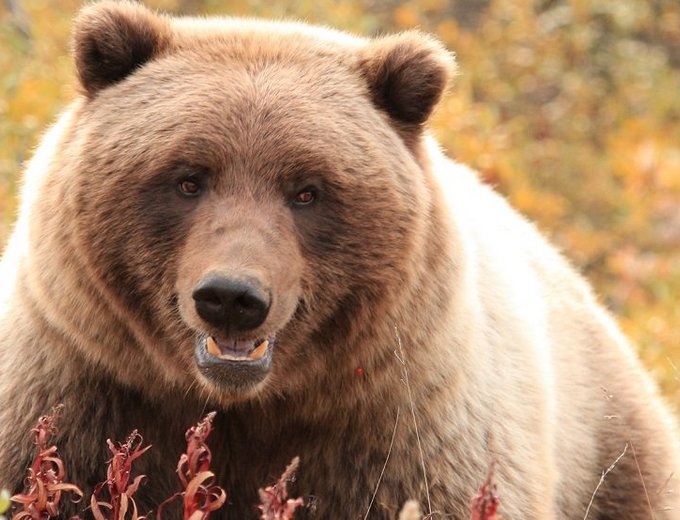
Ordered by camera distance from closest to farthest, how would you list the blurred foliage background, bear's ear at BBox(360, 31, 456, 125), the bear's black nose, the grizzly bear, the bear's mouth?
1. the bear's black nose
2. the bear's mouth
3. the grizzly bear
4. bear's ear at BBox(360, 31, 456, 125)
5. the blurred foliage background

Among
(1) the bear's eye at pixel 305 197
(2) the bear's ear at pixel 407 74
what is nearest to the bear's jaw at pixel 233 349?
(1) the bear's eye at pixel 305 197

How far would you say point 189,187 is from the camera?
4637 millimetres

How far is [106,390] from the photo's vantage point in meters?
4.91

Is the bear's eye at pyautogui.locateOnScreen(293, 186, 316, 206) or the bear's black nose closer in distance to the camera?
the bear's black nose

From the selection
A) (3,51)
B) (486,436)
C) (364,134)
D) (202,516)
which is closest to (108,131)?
(364,134)

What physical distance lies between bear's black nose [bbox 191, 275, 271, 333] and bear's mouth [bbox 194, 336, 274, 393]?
16 cm

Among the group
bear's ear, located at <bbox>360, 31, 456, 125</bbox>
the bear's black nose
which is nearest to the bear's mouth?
the bear's black nose

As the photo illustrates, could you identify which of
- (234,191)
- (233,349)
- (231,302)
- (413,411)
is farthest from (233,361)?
(413,411)

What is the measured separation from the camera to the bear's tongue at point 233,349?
4527mm

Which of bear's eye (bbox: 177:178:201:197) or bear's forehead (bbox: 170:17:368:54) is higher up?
bear's forehead (bbox: 170:17:368:54)

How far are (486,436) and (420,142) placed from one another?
1119mm

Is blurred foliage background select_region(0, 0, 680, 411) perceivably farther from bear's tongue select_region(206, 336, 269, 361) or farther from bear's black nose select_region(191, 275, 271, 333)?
bear's black nose select_region(191, 275, 271, 333)

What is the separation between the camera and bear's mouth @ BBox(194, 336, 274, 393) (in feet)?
14.7

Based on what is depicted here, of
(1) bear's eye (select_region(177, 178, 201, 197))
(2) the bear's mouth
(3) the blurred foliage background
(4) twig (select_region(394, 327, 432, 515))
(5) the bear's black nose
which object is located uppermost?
(1) bear's eye (select_region(177, 178, 201, 197))
